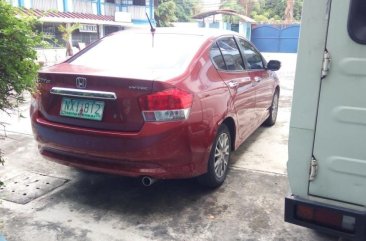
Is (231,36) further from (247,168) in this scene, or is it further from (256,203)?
(256,203)

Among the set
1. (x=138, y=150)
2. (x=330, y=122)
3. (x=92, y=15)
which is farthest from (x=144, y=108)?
(x=92, y=15)

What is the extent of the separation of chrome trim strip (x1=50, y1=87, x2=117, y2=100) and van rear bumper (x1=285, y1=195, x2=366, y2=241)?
160 centimetres

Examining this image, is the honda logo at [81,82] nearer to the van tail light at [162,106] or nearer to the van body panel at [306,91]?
the van tail light at [162,106]

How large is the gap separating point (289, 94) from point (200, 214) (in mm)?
6778

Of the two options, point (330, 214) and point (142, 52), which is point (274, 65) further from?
point (330, 214)

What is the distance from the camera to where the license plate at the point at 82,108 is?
3076 millimetres

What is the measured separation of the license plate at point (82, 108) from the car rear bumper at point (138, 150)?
120mm

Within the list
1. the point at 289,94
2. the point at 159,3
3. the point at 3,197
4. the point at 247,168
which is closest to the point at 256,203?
the point at 247,168

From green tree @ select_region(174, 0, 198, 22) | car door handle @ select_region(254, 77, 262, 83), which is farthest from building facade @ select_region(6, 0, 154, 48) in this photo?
green tree @ select_region(174, 0, 198, 22)

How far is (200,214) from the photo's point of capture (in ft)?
10.7

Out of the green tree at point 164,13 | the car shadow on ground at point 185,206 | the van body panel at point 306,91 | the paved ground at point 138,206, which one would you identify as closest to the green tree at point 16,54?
the paved ground at point 138,206

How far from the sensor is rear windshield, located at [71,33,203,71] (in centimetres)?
338

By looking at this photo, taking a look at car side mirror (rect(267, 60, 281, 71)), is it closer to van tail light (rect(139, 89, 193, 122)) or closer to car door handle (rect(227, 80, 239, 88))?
car door handle (rect(227, 80, 239, 88))

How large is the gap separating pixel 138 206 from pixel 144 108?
100cm
